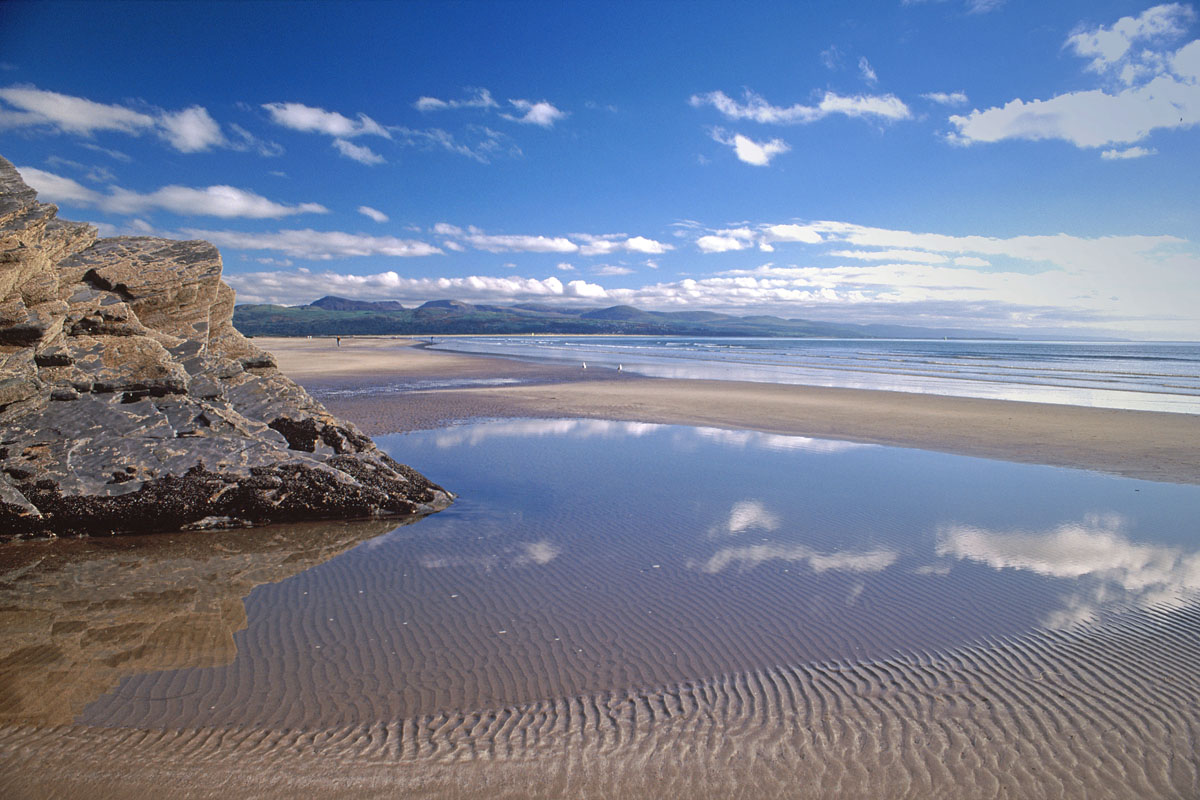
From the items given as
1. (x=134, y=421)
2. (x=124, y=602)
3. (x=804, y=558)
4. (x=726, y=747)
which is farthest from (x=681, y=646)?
(x=134, y=421)

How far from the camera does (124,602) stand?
5543 millimetres

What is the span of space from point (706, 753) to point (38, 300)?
383 inches

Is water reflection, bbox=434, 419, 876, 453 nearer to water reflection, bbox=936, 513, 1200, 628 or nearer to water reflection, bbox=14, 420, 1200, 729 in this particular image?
water reflection, bbox=14, 420, 1200, 729

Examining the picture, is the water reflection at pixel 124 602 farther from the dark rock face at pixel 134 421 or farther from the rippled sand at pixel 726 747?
the rippled sand at pixel 726 747

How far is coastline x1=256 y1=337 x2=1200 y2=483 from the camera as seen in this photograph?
44.5 ft

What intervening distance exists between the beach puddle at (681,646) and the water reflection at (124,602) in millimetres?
32

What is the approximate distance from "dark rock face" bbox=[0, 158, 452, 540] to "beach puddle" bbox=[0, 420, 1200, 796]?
2.39 ft

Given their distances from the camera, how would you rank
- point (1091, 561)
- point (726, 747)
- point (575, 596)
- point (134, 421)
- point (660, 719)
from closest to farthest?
point (726, 747) → point (660, 719) → point (575, 596) → point (1091, 561) → point (134, 421)

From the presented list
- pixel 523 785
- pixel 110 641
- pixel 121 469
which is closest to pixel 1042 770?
pixel 523 785

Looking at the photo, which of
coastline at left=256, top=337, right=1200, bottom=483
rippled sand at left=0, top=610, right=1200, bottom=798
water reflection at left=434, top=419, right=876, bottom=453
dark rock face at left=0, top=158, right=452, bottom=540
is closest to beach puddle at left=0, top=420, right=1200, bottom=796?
rippled sand at left=0, top=610, right=1200, bottom=798

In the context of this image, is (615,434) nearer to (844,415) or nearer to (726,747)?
(844,415)

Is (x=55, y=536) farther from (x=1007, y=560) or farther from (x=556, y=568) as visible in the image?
(x=1007, y=560)

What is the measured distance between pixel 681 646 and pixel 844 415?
15438 millimetres

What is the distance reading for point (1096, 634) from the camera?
17.2 ft
